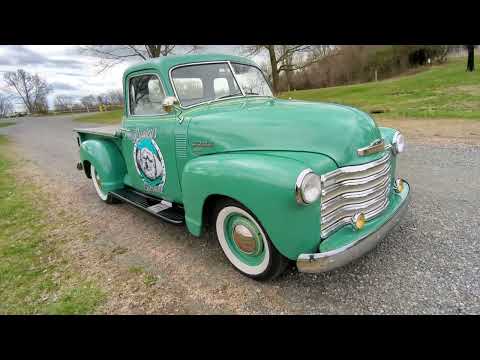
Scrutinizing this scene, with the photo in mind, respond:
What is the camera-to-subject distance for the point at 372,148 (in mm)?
2404

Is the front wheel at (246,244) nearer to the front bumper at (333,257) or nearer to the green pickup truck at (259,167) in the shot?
the green pickup truck at (259,167)

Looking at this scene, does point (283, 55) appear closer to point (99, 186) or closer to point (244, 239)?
point (99, 186)

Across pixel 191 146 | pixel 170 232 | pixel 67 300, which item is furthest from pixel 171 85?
pixel 67 300

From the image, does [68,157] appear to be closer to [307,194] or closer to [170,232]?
[170,232]

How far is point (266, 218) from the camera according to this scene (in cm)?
216

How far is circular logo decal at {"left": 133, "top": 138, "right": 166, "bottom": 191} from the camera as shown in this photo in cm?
334

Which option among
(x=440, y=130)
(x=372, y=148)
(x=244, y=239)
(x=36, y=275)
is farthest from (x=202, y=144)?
(x=440, y=130)

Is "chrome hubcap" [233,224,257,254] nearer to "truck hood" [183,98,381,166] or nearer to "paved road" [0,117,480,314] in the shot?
"paved road" [0,117,480,314]

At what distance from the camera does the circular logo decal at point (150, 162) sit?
334cm

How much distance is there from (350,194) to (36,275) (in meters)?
3.14

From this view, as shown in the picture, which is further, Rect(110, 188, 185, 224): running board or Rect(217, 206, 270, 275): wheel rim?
Rect(110, 188, 185, 224): running board

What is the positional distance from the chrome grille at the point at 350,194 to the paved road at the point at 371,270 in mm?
535

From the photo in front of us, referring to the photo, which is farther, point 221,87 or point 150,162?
point 150,162

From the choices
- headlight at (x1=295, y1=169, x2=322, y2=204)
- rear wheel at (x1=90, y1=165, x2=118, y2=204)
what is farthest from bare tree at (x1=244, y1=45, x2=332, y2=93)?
headlight at (x1=295, y1=169, x2=322, y2=204)
